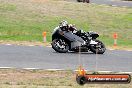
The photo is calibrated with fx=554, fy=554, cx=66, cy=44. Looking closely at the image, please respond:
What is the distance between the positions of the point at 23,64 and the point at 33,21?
19.6 meters

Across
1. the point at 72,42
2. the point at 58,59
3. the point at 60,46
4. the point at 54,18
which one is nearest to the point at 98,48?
the point at 72,42

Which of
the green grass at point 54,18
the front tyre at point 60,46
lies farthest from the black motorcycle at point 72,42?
the green grass at point 54,18

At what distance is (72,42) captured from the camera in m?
22.8

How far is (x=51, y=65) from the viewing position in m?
18.8

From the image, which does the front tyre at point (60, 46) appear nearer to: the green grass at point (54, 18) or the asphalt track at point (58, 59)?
the asphalt track at point (58, 59)

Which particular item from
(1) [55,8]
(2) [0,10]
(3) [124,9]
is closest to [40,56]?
(2) [0,10]

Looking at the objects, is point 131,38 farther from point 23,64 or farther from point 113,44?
point 23,64

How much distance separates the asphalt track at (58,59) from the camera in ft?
61.4

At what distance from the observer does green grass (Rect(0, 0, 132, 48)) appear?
108 feet

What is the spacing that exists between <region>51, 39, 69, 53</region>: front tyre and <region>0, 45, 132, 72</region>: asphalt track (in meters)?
0.23

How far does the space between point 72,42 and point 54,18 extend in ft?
56.3

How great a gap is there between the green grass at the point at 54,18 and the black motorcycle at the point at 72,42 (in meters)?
5.73

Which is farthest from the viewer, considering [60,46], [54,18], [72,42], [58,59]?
[54,18]

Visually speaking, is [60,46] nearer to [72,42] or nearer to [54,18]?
[72,42]
